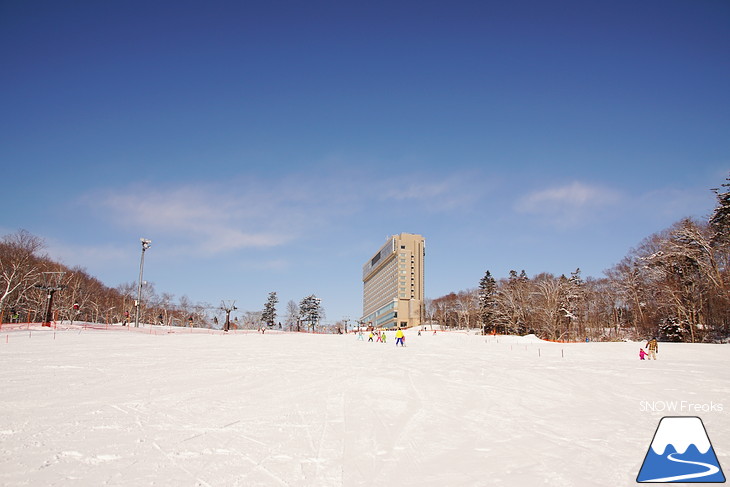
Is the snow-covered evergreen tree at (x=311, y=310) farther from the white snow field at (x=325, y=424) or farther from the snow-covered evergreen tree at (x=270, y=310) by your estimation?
the white snow field at (x=325, y=424)

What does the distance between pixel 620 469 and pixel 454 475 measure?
2663mm

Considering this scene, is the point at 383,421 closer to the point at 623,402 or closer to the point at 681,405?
the point at 623,402

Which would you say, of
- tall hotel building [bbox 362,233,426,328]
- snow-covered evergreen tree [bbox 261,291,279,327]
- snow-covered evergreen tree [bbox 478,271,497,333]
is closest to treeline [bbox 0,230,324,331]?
snow-covered evergreen tree [bbox 261,291,279,327]

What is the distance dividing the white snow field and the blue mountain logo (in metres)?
0.41

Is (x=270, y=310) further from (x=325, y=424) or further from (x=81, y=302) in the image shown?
(x=325, y=424)

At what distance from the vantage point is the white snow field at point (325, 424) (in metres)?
6.18

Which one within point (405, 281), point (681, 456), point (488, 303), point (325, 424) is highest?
point (405, 281)

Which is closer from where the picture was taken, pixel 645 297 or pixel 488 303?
pixel 645 297

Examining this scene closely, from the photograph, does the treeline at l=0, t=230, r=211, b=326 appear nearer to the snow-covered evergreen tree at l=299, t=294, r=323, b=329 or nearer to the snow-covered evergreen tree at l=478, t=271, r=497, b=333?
the snow-covered evergreen tree at l=299, t=294, r=323, b=329

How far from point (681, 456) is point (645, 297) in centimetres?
7363

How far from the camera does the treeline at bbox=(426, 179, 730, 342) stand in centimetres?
4828

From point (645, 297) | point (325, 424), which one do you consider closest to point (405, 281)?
point (645, 297)

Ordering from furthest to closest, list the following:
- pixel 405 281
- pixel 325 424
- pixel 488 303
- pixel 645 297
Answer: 1. pixel 405 281
2. pixel 488 303
3. pixel 645 297
4. pixel 325 424

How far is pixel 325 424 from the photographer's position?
886 cm
